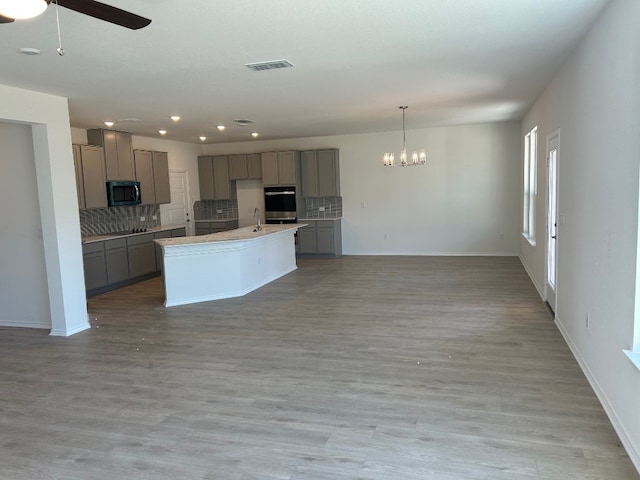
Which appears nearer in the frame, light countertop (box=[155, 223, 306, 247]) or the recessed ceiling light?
the recessed ceiling light

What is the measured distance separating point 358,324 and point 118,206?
4942mm

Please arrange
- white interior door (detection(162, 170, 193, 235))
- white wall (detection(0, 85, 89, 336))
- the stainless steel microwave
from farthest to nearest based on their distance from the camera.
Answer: white interior door (detection(162, 170, 193, 235)), the stainless steel microwave, white wall (detection(0, 85, 89, 336))

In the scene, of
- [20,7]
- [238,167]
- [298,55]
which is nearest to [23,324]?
[298,55]

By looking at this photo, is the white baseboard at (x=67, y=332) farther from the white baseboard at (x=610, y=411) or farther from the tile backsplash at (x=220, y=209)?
the tile backsplash at (x=220, y=209)

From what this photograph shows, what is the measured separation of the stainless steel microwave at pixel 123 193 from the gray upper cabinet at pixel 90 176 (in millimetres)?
98

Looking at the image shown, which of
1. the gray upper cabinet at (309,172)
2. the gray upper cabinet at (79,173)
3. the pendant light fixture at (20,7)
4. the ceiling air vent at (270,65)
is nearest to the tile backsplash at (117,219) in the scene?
the gray upper cabinet at (79,173)

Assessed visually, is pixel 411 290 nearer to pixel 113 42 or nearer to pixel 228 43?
pixel 228 43

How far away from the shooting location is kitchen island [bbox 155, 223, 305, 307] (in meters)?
6.32

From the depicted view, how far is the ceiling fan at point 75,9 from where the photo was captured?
164 cm

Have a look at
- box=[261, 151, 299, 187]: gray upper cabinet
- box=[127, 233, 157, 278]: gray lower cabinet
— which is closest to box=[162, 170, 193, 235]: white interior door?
box=[127, 233, 157, 278]: gray lower cabinet

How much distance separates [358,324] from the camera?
203 inches

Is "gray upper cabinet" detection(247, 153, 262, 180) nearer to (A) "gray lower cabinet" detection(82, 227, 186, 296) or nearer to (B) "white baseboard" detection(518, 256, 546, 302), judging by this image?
(A) "gray lower cabinet" detection(82, 227, 186, 296)

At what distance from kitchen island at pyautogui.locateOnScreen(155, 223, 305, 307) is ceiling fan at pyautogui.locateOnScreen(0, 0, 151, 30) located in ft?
13.7

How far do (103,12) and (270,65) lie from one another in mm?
2090
